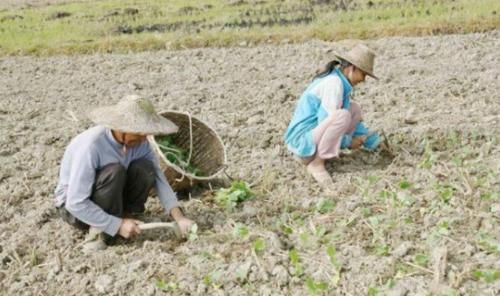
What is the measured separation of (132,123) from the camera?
3162mm

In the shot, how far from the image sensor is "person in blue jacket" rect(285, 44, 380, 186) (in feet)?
13.0

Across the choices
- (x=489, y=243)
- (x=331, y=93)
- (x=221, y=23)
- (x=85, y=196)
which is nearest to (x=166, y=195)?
(x=85, y=196)

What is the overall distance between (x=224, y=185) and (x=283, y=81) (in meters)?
2.63

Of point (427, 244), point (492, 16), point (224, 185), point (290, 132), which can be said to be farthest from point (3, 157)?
point (492, 16)

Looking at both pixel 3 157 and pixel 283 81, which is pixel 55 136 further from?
pixel 283 81

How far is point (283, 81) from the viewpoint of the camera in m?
6.59

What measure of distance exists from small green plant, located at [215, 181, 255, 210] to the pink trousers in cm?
49

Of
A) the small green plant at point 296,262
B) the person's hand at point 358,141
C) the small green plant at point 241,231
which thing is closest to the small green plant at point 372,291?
the small green plant at point 296,262

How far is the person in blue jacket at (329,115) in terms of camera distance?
3975 mm

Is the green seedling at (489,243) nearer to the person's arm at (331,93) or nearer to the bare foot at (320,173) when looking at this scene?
the bare foot at (320,173)

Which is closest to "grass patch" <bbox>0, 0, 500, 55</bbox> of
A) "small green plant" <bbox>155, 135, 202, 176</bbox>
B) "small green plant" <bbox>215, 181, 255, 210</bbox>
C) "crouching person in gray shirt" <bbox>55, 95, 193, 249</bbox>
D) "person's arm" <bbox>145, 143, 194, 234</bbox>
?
"small green plant" <bbox>155, 135, 202, 176</bbox>

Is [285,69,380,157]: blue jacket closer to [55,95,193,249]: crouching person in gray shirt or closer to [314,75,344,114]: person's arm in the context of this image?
[314,75,344,114]: person's arm

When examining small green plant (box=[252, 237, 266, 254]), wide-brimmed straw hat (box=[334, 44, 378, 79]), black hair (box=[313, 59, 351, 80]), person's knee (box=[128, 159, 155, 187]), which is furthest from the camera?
black hair (box=[313, 59, 351, 80])

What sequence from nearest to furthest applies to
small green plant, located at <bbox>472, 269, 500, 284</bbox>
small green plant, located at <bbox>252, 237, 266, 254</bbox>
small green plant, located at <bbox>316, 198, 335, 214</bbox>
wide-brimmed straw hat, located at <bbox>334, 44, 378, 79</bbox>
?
small green plant, located at <bbox>472, 269, 500, 284</bbox>, small green plant, located at <bbox>252, 237, 266, 254</bbox>, small green plant, located at <bbox>316, 198, 335, 214</bbox>, wide-brimmed straw hat, located at <bbox>334, 44, 378, 79</bbox>
